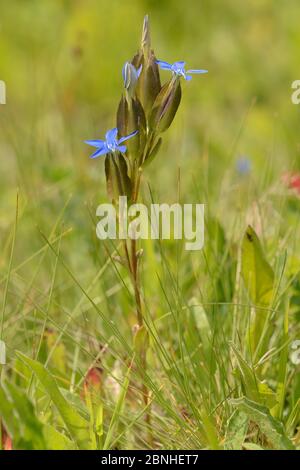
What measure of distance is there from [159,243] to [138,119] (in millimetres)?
167

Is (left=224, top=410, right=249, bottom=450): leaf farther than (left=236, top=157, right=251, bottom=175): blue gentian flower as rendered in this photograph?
No

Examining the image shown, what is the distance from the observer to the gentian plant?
106cm

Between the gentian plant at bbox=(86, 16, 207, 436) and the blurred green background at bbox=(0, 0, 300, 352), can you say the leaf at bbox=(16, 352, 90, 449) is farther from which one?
the blurred green background at bbox=(0, 0, 300, 352)

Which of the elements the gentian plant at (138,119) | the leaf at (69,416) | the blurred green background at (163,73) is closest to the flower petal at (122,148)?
the gentian plant at (138,119)

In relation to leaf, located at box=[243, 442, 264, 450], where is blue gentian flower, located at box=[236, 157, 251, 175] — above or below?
above

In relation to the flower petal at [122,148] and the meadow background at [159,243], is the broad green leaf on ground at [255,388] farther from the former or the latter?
the flower petal at [122,148]

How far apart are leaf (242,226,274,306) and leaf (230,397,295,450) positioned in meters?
0.29

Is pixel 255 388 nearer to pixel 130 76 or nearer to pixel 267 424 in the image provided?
pixel 267 424

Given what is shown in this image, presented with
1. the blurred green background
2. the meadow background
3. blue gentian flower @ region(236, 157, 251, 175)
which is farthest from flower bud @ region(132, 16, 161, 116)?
the blurred green background

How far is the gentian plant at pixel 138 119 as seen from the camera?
41.8 inches

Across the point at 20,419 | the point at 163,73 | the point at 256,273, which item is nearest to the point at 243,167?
the point at 256,273

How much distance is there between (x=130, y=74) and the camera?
105 cm

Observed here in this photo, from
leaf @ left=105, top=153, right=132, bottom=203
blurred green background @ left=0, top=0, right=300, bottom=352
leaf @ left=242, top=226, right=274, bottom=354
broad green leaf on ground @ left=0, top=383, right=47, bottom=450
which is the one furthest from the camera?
blurred green background @ left=0, top=0, right=300, bottom=352

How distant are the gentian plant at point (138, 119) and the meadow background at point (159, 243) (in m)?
0.06
